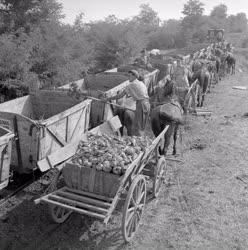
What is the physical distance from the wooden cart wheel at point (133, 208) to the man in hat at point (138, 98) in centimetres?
329

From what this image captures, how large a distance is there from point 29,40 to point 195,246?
34.7 ft

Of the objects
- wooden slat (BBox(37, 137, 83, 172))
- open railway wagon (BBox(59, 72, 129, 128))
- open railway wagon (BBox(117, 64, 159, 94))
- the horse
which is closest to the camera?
wooden slat (BBox(37, 137, 83, 172))

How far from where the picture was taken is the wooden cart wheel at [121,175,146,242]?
5.36 m

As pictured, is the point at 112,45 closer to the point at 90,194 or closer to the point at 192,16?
the point at 90,194

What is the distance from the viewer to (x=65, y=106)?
9.09m

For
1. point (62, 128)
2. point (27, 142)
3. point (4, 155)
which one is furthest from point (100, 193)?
point (62, 128)

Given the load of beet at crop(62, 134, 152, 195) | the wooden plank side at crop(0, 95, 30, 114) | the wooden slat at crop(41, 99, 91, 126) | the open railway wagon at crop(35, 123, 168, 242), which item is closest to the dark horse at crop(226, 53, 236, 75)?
the wooden slat at crop(41, 99, 91, 126)

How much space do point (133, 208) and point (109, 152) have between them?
1.04m

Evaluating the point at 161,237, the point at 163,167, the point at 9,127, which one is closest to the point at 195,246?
the point at 161,237

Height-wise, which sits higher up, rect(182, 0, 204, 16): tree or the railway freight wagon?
rect(182, 0, 204, 16): tree

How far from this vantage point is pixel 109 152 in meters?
6.00

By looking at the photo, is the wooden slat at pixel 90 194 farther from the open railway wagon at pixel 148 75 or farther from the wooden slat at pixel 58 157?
the open railway wagon at pixel 148 75

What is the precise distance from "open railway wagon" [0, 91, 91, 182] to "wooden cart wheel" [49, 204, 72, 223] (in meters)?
1.35

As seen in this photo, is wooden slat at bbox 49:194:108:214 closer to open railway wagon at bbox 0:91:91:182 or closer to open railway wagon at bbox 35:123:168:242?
open railway wagon at bbox 35:123:168:242
